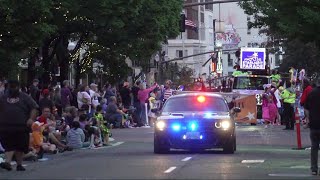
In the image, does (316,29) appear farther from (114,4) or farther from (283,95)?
(114,4)

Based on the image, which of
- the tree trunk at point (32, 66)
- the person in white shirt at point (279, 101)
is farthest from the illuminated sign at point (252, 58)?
the tree trunk at point (32, 66)

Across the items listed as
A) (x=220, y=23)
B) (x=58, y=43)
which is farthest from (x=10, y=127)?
(x=220, y=23)

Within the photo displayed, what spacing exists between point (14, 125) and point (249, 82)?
1188 inches

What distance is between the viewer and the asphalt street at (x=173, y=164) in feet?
48.3

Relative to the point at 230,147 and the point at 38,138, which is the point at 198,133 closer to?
the point at 230,147

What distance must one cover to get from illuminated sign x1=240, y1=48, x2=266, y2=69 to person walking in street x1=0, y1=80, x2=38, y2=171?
29.5 meters

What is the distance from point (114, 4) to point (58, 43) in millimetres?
7333

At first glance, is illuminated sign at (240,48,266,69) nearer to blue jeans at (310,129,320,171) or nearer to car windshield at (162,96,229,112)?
car windshield at (162,96,229,112)

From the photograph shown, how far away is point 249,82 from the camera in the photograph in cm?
4491

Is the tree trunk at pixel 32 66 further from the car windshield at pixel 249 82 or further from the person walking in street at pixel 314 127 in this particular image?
the person walking in street at pixel 314 127

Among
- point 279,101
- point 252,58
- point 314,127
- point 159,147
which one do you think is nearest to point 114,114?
point 279,101

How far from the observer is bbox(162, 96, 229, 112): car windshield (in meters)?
20.0

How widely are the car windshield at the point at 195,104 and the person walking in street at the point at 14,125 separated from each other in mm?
5111

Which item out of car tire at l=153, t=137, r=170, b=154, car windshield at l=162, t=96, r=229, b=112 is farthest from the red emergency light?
car tire at l=153, t=137, r=170, b=154
